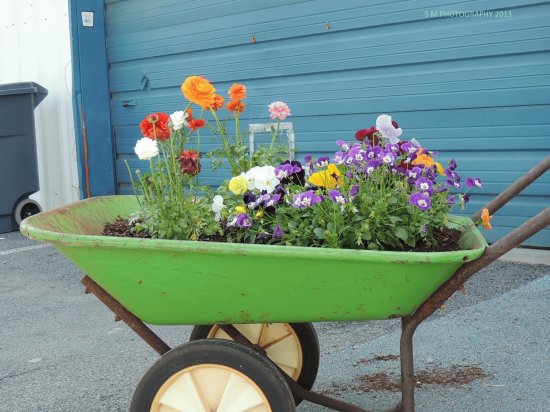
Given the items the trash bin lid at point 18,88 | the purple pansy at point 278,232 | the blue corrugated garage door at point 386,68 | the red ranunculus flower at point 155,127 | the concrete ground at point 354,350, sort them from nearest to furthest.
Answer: the purple pansy at point 278,232 < the red ranunculus flower at point 155,127 < the concrete ground at point 354,350 < the blue corrugated garage door at point 386,68 < the trash bin lid at point 18,88

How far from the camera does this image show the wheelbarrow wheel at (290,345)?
2873 millimetres

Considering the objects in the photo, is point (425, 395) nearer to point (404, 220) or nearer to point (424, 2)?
point (404, 220)

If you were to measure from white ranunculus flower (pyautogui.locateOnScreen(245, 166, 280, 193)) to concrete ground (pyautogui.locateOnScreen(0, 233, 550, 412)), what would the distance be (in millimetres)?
991

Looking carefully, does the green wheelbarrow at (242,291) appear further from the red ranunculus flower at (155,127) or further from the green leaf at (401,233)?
the red ranunculus flower at (155,127)

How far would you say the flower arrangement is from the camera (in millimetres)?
2295

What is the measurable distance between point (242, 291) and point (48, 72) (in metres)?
6.73

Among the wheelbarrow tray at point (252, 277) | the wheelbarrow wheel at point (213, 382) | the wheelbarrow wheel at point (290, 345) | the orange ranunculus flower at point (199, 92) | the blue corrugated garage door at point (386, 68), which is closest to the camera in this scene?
the wheelbarrow tray at point (252, 277)

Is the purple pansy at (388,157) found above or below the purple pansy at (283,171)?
above

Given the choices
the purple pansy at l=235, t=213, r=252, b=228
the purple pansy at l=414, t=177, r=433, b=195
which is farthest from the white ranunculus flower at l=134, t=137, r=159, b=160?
the purple pansy at l=414, t=177, r=433, b=195

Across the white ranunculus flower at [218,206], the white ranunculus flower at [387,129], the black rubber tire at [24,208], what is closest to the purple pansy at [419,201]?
the white ranunculus flower at [387,129]

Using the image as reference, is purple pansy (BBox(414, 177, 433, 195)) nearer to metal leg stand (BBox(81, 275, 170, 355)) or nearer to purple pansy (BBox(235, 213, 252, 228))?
purple pansy (BBox(235, 213, 252, 228))

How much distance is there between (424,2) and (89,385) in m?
3.40

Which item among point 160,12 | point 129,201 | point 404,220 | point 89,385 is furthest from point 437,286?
point 160,12

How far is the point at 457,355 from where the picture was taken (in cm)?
345
